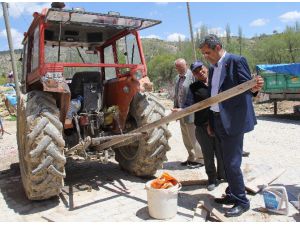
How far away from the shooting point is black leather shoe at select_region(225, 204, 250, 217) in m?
4.04

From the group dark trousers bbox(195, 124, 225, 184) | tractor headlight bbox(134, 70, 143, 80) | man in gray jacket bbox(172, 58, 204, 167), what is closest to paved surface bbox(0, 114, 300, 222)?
dark trousers bbox(195, 124, 225, 184)

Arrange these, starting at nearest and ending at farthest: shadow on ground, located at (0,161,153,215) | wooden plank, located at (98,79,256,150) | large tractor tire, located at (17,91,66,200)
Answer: wooden plank, located at (98,79,256,150)
large tractor tire, located at (17,91,66,200)
shadow on ground, located at (0,161,153,215)

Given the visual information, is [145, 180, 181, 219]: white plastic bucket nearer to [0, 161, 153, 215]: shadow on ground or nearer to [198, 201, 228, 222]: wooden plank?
[198, 201, 228, 222]: wooden plank

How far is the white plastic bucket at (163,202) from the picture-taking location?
3.96m

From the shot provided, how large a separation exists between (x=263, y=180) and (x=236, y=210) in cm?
116

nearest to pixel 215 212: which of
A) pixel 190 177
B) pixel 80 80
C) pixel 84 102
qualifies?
pixel 190 177

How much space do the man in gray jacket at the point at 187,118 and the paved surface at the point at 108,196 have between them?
345mm

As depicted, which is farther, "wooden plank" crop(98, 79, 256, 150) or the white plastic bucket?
the white plastic bucket

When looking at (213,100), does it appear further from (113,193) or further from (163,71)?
(163,71)

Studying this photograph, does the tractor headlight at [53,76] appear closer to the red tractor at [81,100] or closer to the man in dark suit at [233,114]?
the red tractor at [81,100]

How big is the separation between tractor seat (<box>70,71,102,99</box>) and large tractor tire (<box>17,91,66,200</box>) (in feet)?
3.42

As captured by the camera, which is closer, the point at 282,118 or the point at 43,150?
the point at 43,150

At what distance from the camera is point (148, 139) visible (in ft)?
17.1

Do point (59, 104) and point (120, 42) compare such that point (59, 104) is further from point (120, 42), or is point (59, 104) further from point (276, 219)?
point (276, 219)
